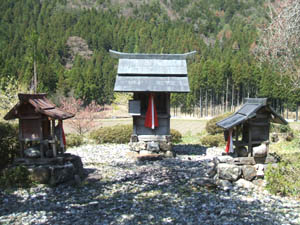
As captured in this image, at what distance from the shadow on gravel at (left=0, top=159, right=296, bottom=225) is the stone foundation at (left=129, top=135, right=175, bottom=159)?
4141mm

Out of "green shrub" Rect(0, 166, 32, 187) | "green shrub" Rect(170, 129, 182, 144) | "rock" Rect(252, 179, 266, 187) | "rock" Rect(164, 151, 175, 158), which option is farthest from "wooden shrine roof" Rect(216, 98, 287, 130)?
"green shrub" Rect(170, 129, 182, 144)

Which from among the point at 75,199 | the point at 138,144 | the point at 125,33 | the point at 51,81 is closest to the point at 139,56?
the point at 138,144

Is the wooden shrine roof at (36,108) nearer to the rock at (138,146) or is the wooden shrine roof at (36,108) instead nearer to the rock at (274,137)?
the rock at (138,146)

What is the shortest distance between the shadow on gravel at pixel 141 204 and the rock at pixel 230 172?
79cm

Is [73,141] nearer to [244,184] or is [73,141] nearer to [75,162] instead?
[75,162]

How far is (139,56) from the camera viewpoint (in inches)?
587

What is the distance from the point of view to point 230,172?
8797 millimetres

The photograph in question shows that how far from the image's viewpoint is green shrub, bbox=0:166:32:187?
28.3 feet

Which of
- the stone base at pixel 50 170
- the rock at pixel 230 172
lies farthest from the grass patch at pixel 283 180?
the stone base at pixel 50 170

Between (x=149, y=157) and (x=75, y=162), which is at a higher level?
(x=75, y=162)

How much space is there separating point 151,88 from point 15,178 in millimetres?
7140

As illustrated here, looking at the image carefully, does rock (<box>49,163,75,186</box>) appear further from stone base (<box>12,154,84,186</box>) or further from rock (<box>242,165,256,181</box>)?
rock (<box>242,165,256,181</box>)

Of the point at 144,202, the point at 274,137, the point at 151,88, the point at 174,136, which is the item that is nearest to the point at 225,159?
the point at 144,202

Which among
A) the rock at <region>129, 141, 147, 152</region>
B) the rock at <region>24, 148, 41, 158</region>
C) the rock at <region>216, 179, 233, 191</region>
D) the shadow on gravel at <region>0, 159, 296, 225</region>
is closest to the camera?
the shadow on gravel at <region>0, 159, 296, 225</region>
